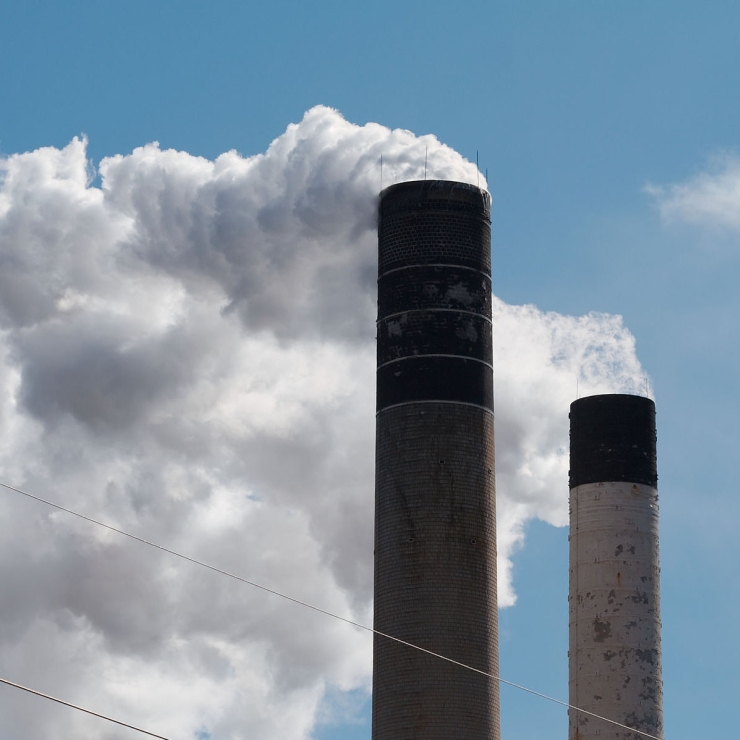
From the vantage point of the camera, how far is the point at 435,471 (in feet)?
310

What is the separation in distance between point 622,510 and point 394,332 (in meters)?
11.9

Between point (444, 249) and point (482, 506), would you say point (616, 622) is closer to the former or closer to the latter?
point (482, 506)

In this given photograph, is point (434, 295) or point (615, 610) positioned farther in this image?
point (434, 295)

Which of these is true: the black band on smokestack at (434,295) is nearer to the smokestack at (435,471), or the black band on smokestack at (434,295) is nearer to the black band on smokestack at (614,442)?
the smokestack at (435,471)

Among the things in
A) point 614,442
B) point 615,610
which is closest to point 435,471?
point 614,442

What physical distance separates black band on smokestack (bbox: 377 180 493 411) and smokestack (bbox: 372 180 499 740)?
0.13ft

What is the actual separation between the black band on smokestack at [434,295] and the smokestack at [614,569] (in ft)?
16.7

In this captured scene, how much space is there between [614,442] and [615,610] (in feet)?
20.6

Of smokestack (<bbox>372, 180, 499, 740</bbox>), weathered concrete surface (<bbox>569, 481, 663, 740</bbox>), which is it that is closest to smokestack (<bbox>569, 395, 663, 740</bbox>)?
weathered concrete surface (<bbox>569, 481, 663, 740</bbox>)

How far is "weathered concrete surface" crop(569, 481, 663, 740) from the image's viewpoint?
8869 centimetres

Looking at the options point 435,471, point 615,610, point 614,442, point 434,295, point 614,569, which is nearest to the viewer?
point 615,610

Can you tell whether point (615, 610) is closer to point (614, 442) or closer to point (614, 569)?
point (614, 569)

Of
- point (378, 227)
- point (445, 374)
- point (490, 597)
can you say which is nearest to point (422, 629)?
point (490, 597)

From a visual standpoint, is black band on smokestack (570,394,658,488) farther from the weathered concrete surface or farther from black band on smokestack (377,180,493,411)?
black band on smokestack (377,180,493,411)
